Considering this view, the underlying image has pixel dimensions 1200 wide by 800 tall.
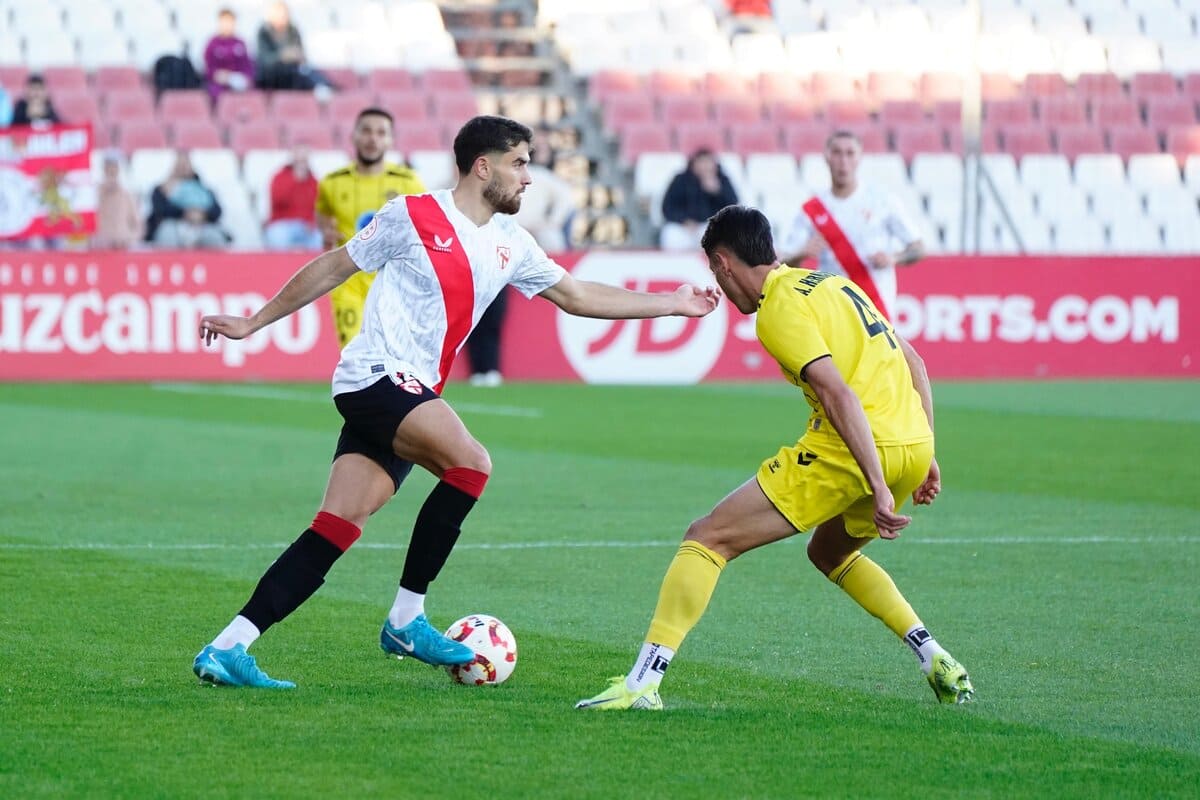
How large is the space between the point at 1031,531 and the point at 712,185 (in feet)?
37.7

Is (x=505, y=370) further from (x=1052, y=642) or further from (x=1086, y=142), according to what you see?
(x=1052, y=642)

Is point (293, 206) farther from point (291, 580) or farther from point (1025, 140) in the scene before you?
point (291, 580)

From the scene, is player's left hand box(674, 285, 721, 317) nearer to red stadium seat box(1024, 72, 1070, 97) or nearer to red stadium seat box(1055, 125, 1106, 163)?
red stadium seat box(1055, 125, 1106, 163)

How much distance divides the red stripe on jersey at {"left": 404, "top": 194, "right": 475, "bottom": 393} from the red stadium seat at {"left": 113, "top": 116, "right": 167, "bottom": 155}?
16.9 metres

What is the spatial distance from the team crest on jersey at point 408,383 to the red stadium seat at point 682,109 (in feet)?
61.5

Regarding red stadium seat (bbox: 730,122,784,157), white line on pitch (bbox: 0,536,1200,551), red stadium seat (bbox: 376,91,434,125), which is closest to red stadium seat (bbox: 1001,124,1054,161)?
red stadium seat (bbox: 730,122,784,157)

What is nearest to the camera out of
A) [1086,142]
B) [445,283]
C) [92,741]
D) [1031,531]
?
[92,741]

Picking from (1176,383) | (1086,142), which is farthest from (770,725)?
(1086,142)

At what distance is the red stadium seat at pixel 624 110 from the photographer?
2448 cm

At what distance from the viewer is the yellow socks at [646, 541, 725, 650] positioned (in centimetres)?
579

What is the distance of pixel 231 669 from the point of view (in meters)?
5.99

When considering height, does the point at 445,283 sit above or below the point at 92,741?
above

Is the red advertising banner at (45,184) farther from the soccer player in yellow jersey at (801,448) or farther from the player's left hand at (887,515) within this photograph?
the player's left hand at (887,515)

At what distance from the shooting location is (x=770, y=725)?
5.58m
